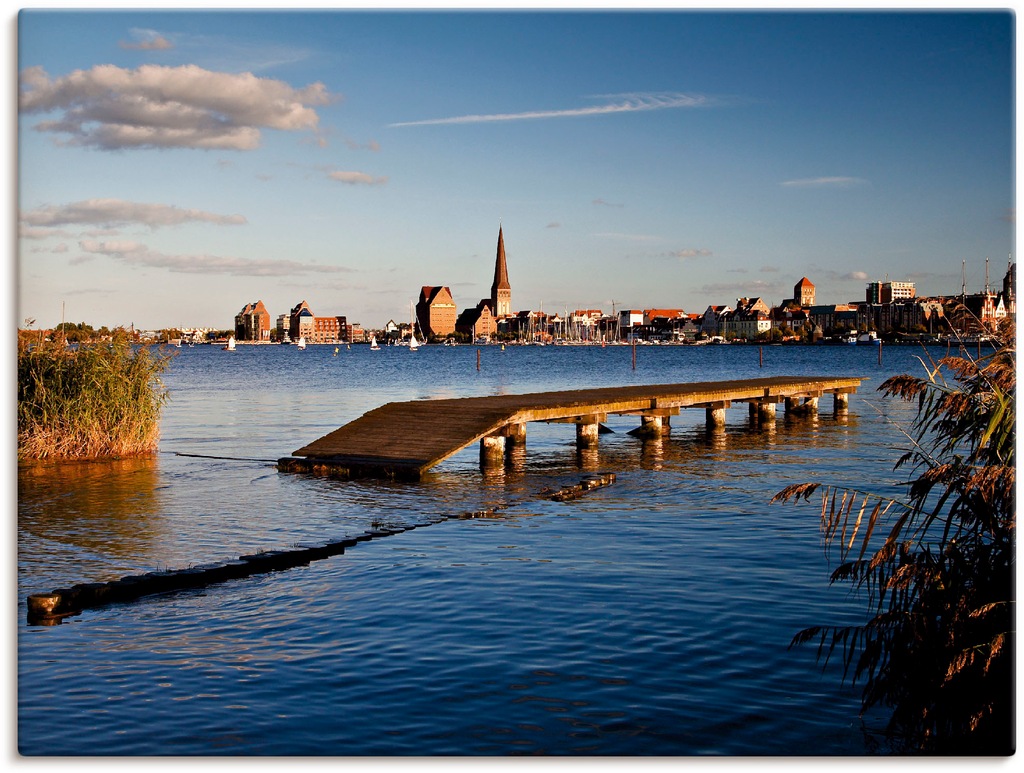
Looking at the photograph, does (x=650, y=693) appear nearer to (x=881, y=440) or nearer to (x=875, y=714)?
(x=875, y=714)

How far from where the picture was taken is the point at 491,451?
23.1 metres

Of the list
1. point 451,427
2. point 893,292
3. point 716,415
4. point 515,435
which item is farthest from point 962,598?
point 893,292

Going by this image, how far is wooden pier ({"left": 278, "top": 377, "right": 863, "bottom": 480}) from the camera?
68.4ft

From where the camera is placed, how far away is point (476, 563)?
1304 cm

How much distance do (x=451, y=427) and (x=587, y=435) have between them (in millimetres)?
5292

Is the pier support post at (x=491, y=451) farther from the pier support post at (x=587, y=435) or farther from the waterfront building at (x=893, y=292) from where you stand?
the waterfront building at (x=893, y=292)

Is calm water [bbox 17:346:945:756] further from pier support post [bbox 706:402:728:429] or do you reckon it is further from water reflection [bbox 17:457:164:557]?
pier support post [bbox 706:402:728:429]

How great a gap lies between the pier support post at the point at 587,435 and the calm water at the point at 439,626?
569cm

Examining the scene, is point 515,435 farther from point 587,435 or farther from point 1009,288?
point 1009,288

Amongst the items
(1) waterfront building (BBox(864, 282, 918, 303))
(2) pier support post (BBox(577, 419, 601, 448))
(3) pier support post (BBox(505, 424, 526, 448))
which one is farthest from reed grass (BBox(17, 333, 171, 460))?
(1) waterfront building (BBox(864, 282, 918, 303))

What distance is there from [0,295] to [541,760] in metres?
4.47

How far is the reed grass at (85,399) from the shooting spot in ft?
72.6

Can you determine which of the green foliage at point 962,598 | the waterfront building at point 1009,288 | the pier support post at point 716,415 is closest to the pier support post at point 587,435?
the pier support post at point 716,415

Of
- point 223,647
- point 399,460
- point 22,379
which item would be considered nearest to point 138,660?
point 223,647
